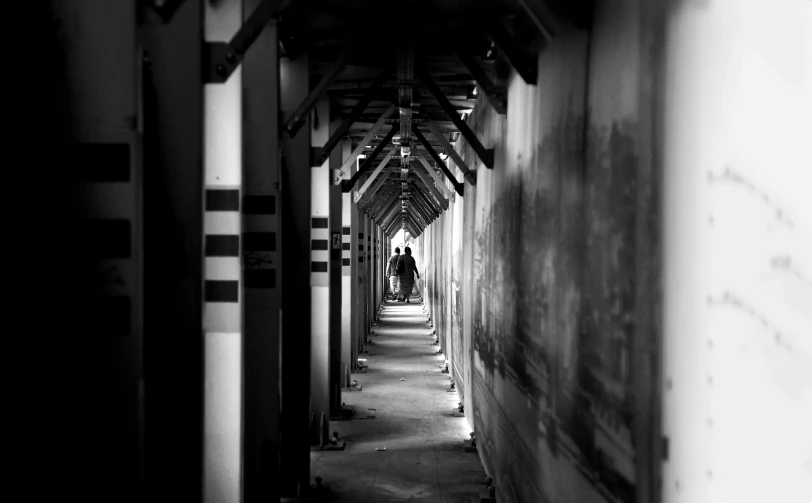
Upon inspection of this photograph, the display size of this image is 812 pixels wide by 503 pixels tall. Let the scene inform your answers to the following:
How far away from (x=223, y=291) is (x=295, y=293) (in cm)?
211

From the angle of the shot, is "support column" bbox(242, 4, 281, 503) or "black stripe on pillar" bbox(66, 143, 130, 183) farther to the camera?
"support column" bbox(242, 4, 281, 503)

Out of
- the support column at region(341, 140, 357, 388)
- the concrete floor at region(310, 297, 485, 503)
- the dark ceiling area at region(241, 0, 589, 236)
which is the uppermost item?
the dark ceiling area at region(241, 0, 589, 236)

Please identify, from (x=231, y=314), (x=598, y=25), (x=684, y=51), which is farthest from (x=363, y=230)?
(x=684, y=51)

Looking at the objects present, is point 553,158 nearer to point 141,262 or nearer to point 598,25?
point 598,25

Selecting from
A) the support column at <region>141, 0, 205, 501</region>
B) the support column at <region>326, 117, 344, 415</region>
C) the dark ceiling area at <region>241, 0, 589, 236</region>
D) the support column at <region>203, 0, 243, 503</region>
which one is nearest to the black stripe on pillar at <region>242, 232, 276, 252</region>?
the support column at <region>203, 0, 243, 503</region>

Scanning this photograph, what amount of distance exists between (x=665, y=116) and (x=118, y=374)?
1.56 m

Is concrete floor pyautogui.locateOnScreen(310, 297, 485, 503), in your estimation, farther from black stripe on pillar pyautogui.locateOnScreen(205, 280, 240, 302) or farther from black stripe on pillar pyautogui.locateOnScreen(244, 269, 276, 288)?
black stripe on pillar pyautogui.locateOnScreen(205, 280, 240, 302)

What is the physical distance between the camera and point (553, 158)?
364cm

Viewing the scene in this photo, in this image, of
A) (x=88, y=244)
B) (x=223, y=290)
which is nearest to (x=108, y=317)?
(x=88, y=244)

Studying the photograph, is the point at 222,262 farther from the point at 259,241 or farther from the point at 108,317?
the point at 108,317

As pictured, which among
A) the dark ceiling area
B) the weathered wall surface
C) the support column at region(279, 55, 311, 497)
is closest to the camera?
the weathered wall surface

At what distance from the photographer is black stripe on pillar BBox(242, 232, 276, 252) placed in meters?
4.66

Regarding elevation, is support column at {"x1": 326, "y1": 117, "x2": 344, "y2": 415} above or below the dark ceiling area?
below

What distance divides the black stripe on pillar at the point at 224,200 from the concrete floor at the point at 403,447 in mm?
2897
